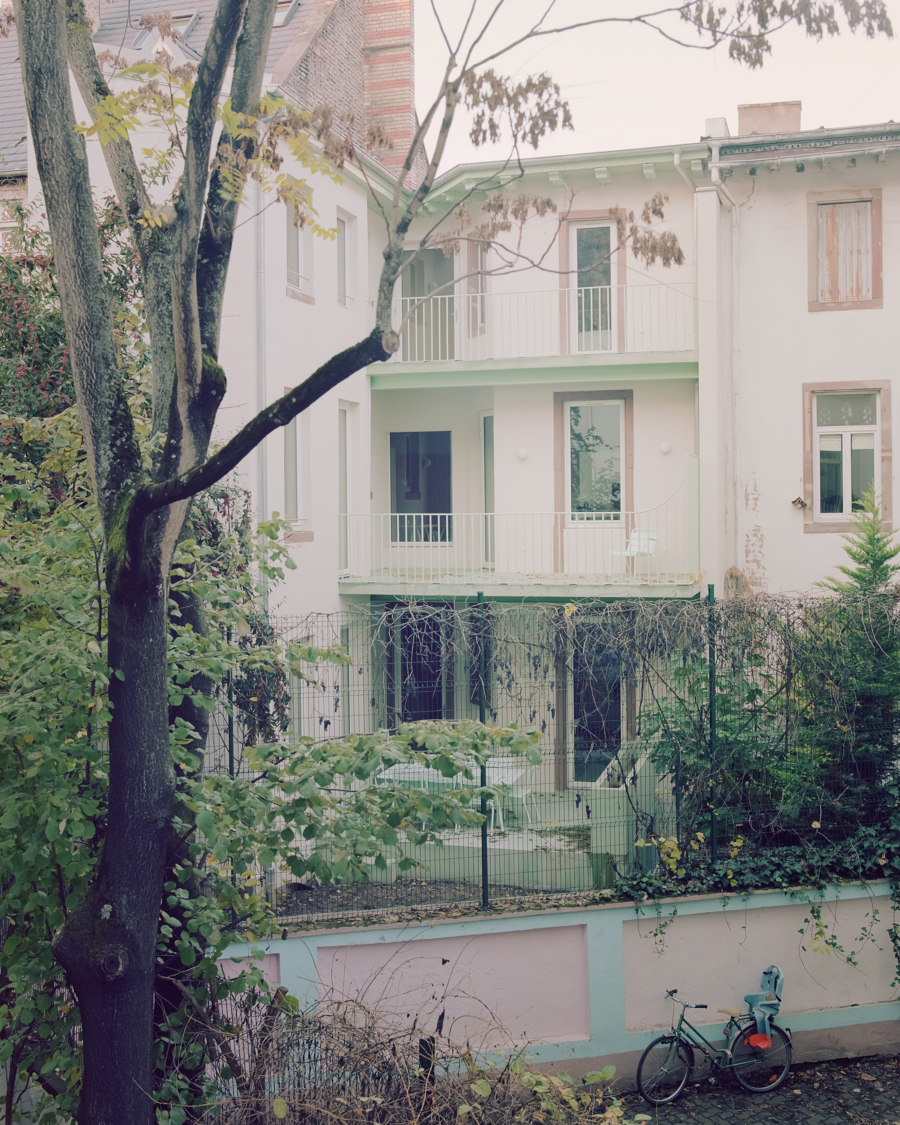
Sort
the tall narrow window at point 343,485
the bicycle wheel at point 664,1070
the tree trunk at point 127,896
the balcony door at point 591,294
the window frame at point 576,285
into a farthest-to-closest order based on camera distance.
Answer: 1. the balcony door at point 591,294
2. the window frame at point 576,285
3. the tall narrow window at point 343,485
4. the bicycle wheel at point 664,1070
5. the tree trunk at point 127,896

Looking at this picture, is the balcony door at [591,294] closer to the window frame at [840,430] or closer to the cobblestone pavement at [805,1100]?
the window frame at [840,430]

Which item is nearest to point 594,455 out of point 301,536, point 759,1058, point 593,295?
point 593,295

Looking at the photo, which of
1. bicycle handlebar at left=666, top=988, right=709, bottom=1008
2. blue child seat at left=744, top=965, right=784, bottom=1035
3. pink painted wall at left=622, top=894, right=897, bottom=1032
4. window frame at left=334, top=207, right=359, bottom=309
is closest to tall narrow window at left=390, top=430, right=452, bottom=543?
window frame at left=334, top=207, right=359, bottom=309

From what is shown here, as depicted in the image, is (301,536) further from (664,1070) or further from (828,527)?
(664,1070)

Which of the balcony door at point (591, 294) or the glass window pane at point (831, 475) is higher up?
the balcony door at point (591, 294)

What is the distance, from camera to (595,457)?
16.8 meters

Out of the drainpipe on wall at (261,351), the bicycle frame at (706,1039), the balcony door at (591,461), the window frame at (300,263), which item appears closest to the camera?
the bicycle frame at (706,1039)

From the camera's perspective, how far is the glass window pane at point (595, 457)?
16.6m

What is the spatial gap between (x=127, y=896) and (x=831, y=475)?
13.3 meters

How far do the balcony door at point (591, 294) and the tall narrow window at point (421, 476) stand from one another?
3029 millimetres

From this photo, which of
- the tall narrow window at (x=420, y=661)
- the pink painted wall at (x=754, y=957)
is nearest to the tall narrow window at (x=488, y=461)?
the tall narrow window at (x=420, y=661)

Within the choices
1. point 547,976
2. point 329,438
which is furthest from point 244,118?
point 329,438

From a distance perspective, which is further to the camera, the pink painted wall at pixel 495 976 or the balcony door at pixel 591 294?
the balcony door at pixel 591 294

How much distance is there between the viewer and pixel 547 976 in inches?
339
